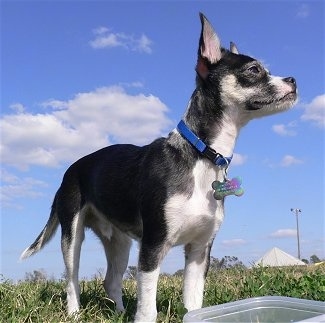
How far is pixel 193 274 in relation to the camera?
210 inches

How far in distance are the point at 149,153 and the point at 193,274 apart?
4.06ft

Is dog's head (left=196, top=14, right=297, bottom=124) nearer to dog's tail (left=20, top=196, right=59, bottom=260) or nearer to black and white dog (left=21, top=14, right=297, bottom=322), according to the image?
black and white dog (left=21, top=14, right=297, bottom=322)

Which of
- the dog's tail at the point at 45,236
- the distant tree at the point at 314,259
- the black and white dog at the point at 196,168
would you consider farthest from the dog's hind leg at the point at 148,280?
the distant tree at the point at 314,259

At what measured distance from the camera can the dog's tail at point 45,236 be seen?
692cm

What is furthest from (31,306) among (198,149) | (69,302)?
(198,149)

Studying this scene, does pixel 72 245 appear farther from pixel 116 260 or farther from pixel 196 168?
pixel 196 168

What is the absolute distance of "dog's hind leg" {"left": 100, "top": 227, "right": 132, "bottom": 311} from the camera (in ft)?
20.7

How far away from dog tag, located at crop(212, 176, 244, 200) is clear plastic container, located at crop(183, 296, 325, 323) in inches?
36.2

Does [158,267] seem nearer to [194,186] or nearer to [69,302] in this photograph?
[194,186]

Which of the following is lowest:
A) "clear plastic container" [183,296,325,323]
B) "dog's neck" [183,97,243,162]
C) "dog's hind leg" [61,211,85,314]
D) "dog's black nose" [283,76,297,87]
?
"clear plastic container" [183,296,325,323]

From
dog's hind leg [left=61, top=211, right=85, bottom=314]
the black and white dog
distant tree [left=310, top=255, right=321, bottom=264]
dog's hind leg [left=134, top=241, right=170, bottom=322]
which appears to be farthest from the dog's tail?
distant tree [left=310, top=255, right=321, bottom=264]

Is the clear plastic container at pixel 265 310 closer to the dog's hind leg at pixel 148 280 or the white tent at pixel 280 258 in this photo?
the dog's hind leg at pixel 148 280

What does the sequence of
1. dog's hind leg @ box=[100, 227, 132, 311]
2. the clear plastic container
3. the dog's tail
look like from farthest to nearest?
the dog's tail < dog's hind leg @ box=[100, 227, 132, 311] < the clear plastic container

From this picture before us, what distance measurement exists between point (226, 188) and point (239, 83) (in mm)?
973
